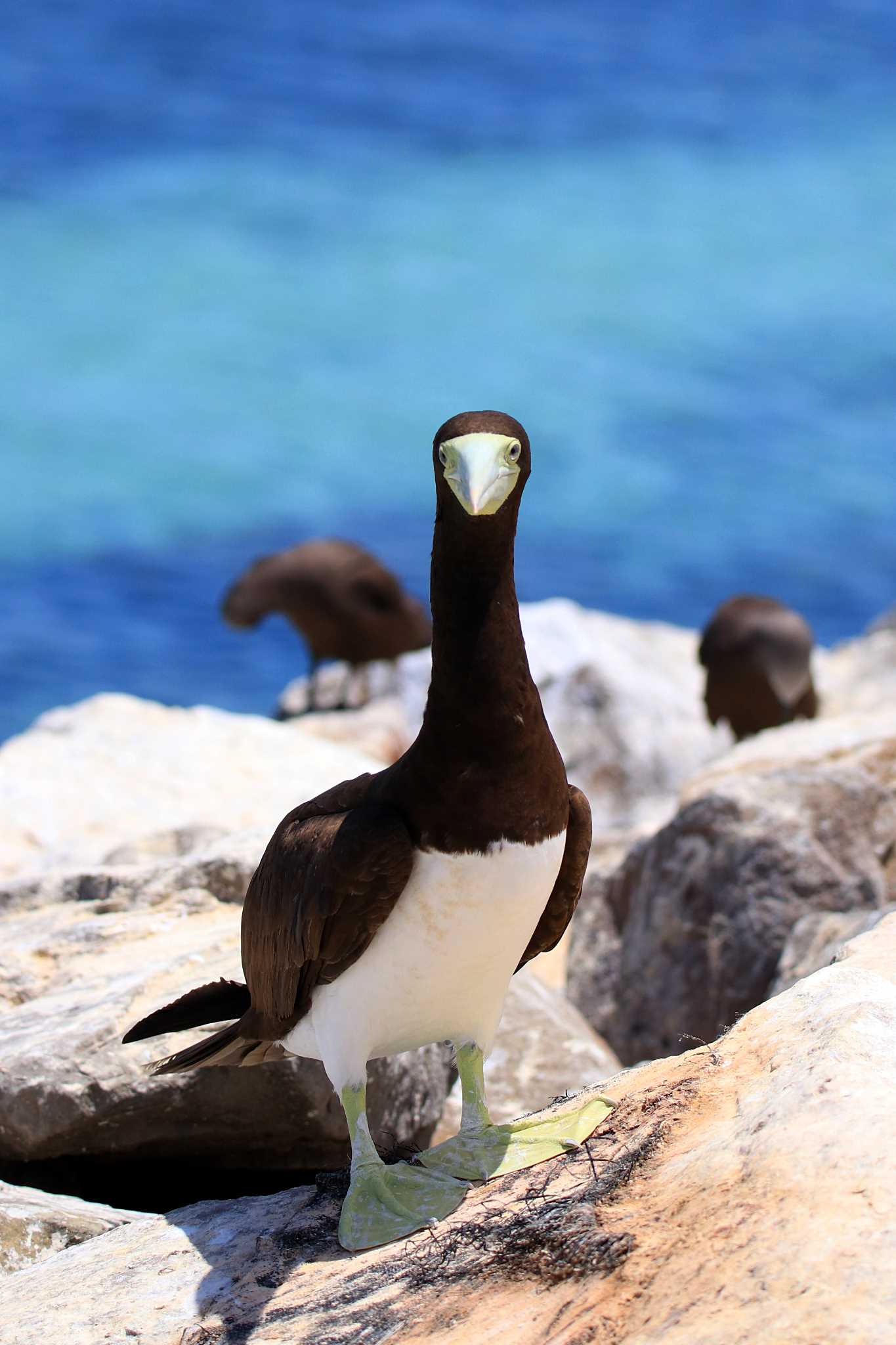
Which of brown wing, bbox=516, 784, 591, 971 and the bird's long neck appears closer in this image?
the bird's long neck

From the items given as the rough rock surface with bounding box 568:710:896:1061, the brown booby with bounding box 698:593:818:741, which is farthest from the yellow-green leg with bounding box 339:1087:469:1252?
the brown booby with bounding box 698:593:818:741

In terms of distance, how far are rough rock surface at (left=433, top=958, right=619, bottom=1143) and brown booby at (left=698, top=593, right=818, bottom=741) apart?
213 inches

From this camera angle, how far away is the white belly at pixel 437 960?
127 inches

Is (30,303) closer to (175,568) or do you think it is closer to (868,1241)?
(175,568)

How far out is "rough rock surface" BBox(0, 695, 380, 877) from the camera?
682cm

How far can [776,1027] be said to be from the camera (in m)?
3.09

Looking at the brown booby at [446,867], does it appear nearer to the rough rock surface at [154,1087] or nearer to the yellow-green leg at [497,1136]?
the yellow-green leg at [497,1136]

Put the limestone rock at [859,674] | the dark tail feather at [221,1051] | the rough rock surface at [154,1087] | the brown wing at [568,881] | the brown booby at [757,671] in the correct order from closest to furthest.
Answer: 1. the brown wing at [568,881]
2. the dark tail feather at [221,1051]
3. the rough rock surface at [154,1087]
4. the brown booby at [757,671]
5. the limestone rock at [859,674]

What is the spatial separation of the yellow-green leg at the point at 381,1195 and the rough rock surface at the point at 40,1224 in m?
0.57

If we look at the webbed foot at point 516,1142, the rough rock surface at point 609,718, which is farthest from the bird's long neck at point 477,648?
the rough rock surface at point 609,718

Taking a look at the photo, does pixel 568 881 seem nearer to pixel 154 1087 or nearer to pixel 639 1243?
pixel 639 1243

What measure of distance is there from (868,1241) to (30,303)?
76.2 feet

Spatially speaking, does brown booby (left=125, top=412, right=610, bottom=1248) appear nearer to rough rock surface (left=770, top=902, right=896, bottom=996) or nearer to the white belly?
the white belly

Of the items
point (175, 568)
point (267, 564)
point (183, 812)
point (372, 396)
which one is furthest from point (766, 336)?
point (183, 812)
